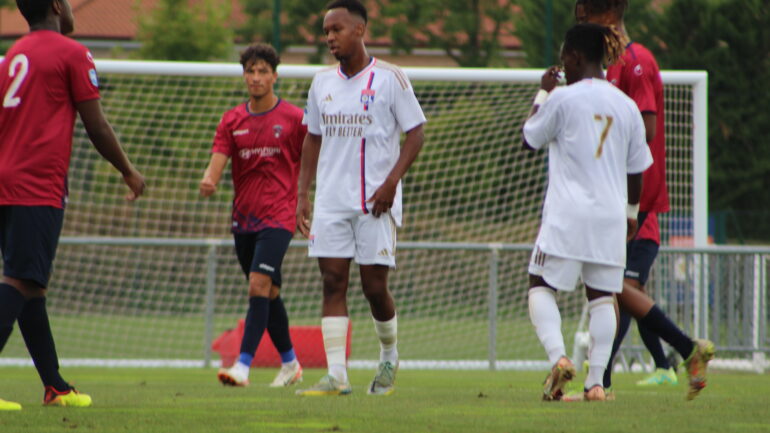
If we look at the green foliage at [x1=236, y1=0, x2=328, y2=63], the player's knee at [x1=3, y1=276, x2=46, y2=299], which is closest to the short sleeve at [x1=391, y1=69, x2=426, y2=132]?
the player's knee at [x1=3, y1=276, x2=46, y2=299]

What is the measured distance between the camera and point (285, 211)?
8586 millimetres

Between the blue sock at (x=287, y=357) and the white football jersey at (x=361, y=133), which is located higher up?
the white football jersey at (x=361, y=133)

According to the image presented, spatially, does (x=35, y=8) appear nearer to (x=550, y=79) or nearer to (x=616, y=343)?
(x=550, y=79)

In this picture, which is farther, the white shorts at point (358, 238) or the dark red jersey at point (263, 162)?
the dark red jersey at point (263, 162)

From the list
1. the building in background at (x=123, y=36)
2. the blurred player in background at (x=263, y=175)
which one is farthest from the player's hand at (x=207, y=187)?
the building in background at (x=123, y=36)

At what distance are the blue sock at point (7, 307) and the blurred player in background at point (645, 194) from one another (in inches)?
129

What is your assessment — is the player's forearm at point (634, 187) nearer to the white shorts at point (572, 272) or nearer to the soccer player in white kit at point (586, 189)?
the soccer player in white kit at point (586, 189)

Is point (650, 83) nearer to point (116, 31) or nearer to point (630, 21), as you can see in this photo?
point (630, 21)

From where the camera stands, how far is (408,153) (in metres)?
7.02

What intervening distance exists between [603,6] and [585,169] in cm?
122

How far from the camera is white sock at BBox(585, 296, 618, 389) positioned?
21.2ft

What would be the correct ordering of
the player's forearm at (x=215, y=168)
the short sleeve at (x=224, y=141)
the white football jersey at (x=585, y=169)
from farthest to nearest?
the short sleeve at (x=224, y=141)
the player's forearm at (x=215, y=168)
the white football jersey at (x=585, y=169)

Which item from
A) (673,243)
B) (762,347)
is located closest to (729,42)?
(673,243)

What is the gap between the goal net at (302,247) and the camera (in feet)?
47.6
